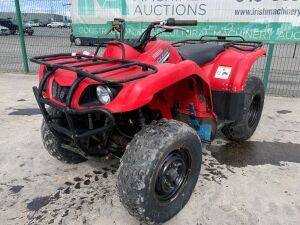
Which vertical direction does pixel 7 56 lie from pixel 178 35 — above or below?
below

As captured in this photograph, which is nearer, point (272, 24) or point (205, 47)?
point (205, 47)

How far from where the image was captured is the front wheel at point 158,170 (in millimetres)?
2080

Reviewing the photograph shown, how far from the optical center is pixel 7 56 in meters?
10.8

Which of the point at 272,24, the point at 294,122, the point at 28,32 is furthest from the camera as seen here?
the point at 28,32

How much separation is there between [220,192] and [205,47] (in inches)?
61.6

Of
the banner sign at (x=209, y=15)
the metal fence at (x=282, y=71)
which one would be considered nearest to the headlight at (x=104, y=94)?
the banner sign at (x=209, y=15)

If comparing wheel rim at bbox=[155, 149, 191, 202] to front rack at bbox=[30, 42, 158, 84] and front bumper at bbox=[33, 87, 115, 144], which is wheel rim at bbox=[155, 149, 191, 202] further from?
front rack at bbox=[30, 42, 158, 84]

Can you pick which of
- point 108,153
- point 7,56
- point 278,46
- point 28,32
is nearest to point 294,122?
point 278,46

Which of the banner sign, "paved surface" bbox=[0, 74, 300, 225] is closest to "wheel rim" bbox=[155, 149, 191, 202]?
"paved surface" bbox=[0, 74, 300, 225]

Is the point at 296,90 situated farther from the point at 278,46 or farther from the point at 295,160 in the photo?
the point at 295,160

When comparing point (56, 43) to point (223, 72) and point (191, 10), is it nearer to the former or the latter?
point (191, 10)

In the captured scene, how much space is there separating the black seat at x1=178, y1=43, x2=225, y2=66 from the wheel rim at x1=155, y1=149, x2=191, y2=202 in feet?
3.40

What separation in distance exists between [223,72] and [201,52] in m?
0.34

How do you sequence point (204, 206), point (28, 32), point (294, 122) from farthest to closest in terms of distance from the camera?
point (28, 32), point (294, 122), point (204, 206)
